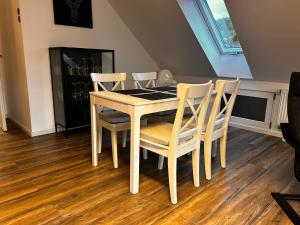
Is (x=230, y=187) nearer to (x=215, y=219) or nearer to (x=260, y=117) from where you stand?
(x=215, y=219)

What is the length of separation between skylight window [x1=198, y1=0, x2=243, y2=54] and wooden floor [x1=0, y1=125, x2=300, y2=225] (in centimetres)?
161

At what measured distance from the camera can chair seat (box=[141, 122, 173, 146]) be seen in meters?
1.85

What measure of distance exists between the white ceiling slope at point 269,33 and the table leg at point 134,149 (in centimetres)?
178

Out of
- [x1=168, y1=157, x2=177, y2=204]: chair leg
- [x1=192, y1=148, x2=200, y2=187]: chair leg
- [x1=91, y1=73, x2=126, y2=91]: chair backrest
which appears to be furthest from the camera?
[x1=91, y1=73, x2=126, y2=91]: chair backrest

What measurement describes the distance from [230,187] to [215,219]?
0.49m

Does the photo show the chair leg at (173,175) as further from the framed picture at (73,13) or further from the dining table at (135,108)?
the framed picture at (73,13)

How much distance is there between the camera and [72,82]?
10.5 feet

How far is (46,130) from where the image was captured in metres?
3.35

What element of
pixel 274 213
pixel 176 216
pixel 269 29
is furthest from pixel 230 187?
pixel 269 29

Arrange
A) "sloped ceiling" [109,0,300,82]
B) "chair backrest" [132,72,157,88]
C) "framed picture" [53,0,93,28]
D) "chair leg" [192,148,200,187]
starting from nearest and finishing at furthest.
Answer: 1. "chair leg" [192,148,200,187]
2. "sloped ceiling" [109,0,300,82]
3. "chair backrest" [132,72,157,88]
4. "framed picture" [53,0,93,28]

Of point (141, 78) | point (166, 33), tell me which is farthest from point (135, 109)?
point (166, 33)

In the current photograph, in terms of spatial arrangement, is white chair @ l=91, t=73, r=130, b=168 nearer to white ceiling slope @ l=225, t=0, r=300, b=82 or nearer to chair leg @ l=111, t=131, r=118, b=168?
chair leg @ l=111, t=131, r=118, b=168

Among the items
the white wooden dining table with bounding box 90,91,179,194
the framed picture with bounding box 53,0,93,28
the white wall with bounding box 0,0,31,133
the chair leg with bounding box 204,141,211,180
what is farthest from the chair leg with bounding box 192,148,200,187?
the framed picture with bounding box 53,0,93,28

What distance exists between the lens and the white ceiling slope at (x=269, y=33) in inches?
94.0
